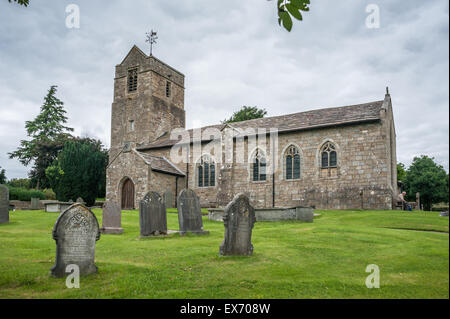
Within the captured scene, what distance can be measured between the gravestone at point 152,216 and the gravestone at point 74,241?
4829mm

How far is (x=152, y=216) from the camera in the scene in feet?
40.4

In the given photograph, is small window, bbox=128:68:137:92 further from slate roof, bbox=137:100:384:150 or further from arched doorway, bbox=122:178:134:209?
slate roof, bbox=137:100:384:150

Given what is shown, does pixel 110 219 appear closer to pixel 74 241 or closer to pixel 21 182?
pixel 74 241

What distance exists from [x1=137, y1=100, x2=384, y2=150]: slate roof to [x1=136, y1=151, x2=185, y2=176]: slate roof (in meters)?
3.61

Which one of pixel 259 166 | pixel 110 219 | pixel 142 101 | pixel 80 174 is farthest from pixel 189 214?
pixel 80 174

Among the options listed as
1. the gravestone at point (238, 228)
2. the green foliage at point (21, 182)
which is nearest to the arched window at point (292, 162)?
the gravestone at point (238, 228)

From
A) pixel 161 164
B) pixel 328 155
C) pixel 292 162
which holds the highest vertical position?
pixel 328 155

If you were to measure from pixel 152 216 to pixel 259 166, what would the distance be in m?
14.7

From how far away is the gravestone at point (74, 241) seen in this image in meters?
6.88

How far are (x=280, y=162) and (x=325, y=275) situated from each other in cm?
1872

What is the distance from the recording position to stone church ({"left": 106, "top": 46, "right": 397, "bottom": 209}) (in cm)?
2195

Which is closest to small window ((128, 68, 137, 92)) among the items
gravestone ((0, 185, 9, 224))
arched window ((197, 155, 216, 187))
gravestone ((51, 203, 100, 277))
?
arched window ((197, 155, 216, 187))
